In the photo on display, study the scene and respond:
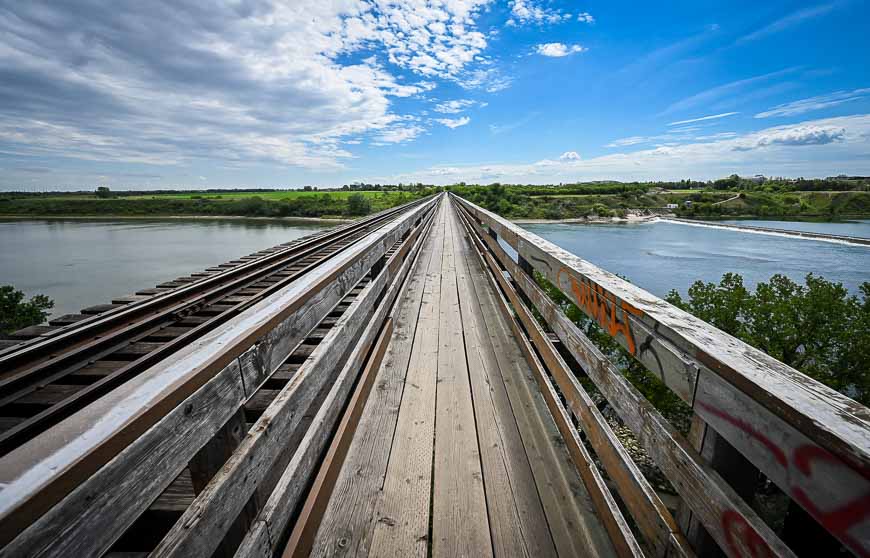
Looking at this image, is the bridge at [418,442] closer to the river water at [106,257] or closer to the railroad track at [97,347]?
the railroad track at [97,347]

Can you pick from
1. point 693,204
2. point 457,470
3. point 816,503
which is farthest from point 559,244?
point 693,204

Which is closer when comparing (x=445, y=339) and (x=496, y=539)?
(x=496, y=539)

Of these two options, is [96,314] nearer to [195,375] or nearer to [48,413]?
[48,413]

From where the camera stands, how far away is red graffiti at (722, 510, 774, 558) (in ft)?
2.69

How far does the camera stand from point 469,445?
2.20m

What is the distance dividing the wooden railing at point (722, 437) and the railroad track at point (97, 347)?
8.89ft

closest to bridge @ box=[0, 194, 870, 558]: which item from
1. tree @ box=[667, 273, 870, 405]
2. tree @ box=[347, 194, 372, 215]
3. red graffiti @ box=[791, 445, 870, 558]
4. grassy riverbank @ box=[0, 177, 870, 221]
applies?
red graffiti @ box=[791, 445, 870, 558]

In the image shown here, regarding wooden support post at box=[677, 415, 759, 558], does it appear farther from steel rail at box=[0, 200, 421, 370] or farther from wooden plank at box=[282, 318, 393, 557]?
steel rail at box=[0, 200, 421, 370]

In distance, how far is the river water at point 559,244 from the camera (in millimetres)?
23797

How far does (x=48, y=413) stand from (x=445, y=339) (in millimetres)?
2734

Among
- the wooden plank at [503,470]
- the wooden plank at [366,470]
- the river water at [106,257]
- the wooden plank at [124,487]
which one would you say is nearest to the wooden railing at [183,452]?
the wooden plank at [124,487]

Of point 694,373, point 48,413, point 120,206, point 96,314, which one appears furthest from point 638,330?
point 120,206

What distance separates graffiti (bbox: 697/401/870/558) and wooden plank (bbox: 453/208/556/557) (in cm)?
103

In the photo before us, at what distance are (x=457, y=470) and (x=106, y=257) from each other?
51.7 m
